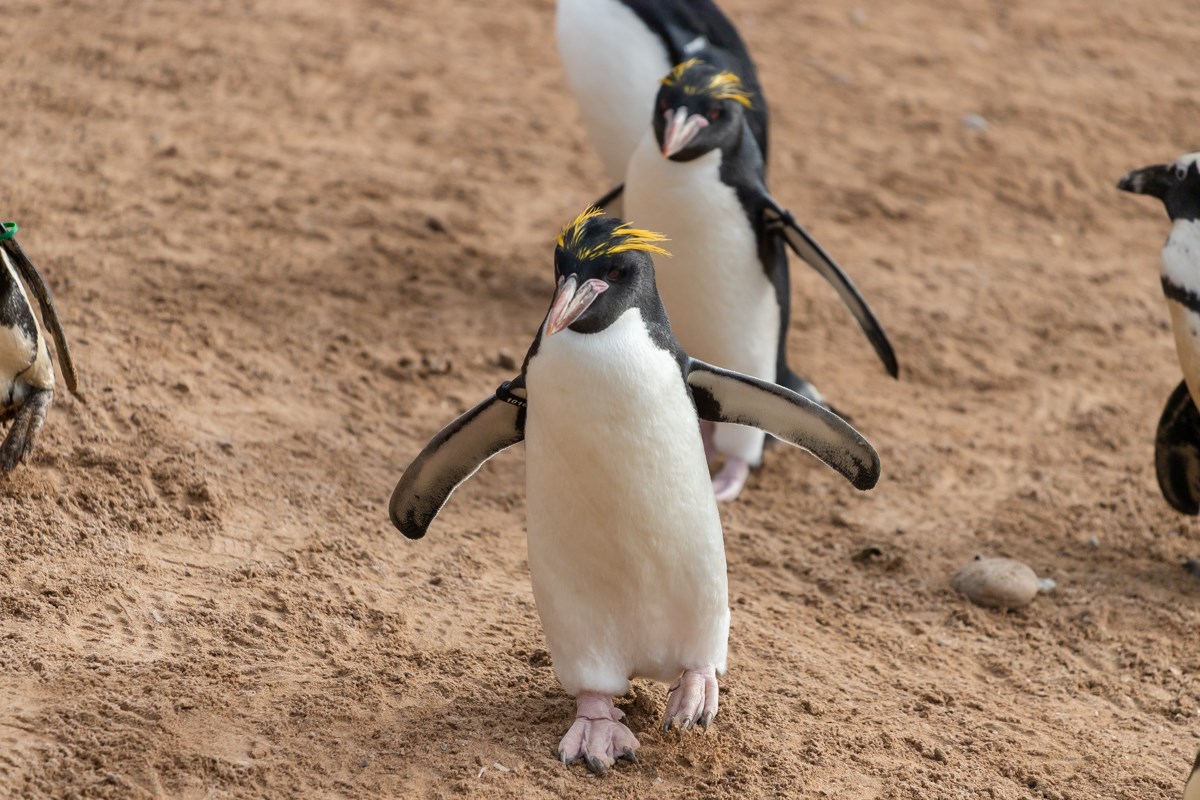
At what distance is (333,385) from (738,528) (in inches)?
52.6

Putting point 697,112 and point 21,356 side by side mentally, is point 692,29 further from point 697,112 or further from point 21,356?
point 21,356

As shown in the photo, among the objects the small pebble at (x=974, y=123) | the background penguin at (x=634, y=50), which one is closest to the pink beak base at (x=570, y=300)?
the background penguin at (x=634, y=50)

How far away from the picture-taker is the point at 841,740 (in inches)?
115

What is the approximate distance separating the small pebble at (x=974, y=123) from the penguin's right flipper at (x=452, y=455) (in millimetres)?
4952

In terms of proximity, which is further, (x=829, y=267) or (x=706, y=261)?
(x=829, y=267)

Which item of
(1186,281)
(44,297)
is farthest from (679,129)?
(44,297)

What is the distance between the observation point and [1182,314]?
3.85 m

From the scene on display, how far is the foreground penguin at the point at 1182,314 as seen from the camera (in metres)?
3.84

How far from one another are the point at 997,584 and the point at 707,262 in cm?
121

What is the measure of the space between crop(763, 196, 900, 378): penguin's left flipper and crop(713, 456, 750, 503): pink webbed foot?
1.81 feet

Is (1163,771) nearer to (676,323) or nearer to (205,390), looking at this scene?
(676,323)

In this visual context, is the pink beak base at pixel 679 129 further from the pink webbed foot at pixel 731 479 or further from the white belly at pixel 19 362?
the white belly at pixel 19 362

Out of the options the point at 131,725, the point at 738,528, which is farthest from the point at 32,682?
the point at 738,528

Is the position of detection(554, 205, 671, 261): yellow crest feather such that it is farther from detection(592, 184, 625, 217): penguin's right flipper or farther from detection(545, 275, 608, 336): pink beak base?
detection(592, 184, 625, 217): penguin's right flipper
